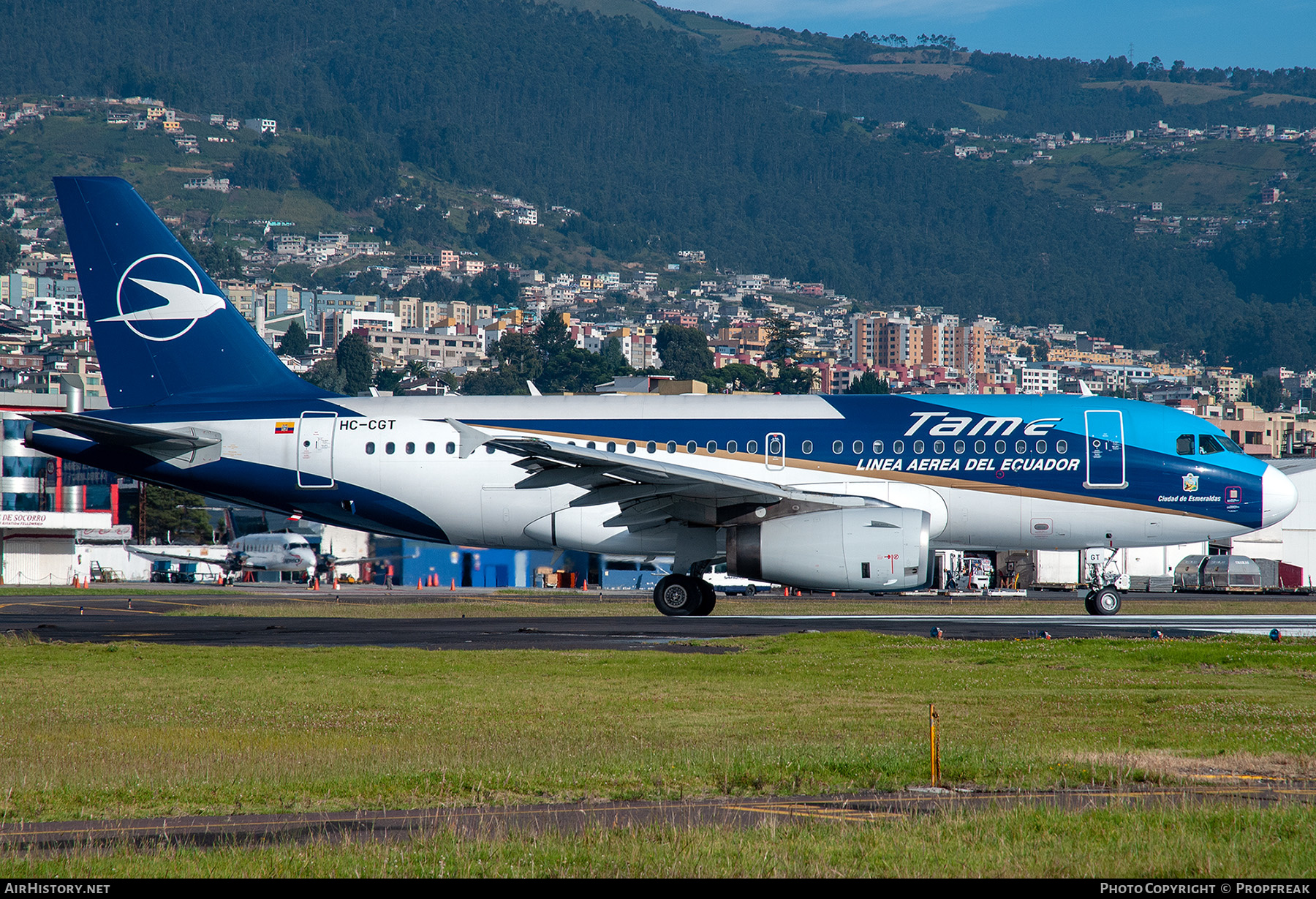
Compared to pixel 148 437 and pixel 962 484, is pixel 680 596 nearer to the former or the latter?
pixel 962 484

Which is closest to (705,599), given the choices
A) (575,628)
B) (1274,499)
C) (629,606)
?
(575,628)

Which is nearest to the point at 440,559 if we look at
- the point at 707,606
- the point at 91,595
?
the point at 91,595

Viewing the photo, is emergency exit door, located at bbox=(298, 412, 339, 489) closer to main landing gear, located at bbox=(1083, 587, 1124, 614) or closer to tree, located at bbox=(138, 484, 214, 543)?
main landing gear, located at bbox=(1083, 587, 1124, 614)

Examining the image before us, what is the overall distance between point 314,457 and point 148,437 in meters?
3.48

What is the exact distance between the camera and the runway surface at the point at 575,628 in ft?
78.7

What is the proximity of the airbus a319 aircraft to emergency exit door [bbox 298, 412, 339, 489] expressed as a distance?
5 cm

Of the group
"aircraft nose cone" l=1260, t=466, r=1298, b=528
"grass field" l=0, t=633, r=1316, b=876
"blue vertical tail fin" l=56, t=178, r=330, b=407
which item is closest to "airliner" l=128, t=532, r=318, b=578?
"blue vertical tail fin" l=56, t=178, r=330, b=407

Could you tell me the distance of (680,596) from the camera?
29047 mm

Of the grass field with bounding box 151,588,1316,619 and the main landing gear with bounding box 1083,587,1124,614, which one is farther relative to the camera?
the grass field with bounding box 151,588,1316,619

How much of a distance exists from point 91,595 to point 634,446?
26.6 meters

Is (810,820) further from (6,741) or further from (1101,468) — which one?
(1101,468)

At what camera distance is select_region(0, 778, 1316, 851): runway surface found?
9.05 meters

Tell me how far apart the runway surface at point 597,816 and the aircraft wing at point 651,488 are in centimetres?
1540

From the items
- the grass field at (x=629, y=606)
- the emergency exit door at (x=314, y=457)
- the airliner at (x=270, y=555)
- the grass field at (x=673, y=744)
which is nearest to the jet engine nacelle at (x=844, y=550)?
the grass field at (x=673, y=744)
